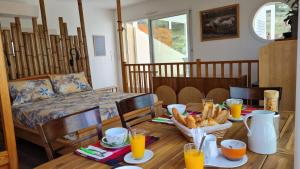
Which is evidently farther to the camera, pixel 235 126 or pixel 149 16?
pixel 149 16

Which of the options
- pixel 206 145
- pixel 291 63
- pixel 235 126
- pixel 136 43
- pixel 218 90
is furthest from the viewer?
pixel 136 43

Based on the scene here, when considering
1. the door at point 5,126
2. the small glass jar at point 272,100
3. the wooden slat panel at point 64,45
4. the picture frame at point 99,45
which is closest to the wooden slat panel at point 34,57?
the wooden slat panel at point 64,45

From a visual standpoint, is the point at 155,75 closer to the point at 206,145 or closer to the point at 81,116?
the point at 81,116

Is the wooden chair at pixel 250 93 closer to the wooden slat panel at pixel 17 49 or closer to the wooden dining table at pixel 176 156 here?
the wooden dining table at pixel 176 156

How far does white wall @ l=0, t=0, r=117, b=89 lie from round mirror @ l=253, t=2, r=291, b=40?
3657 millimetres

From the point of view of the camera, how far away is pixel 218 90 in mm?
3820

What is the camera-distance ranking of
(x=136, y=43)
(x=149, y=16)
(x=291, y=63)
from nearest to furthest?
(x=291, y=63), (x=149, y=16), (x=136, y=43)

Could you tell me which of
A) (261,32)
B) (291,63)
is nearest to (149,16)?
(261,32)

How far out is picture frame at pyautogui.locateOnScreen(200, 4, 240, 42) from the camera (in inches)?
177

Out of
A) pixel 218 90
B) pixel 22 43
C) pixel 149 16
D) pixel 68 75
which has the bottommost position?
pixel 218 90

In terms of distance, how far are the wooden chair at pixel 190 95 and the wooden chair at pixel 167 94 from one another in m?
0.13

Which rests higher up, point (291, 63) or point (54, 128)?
point (291, 63)

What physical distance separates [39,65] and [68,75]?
540mm

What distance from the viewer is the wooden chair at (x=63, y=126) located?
4.08 ft
